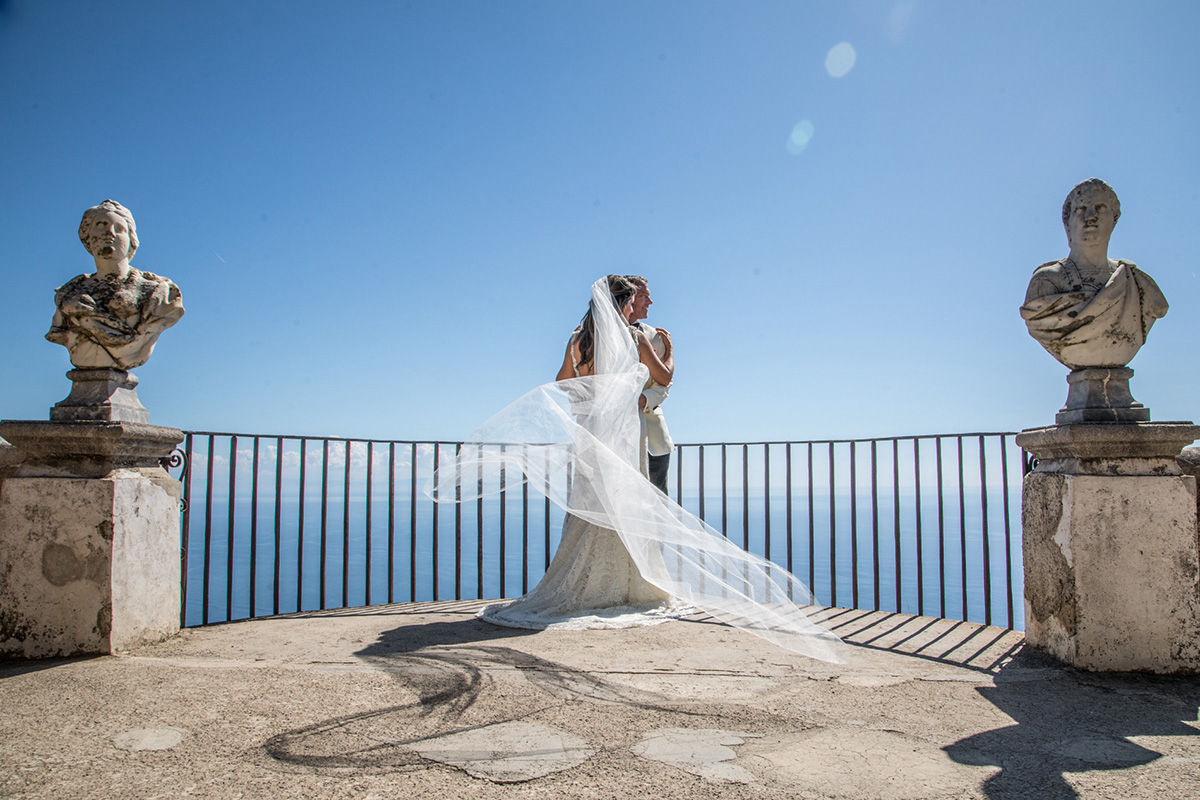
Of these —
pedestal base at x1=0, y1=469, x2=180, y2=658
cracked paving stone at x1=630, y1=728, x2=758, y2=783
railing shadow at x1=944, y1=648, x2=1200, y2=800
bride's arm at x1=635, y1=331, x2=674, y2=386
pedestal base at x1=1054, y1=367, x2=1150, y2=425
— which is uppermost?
bride's arm at x1=635, y1=331, x2=674, y2=386

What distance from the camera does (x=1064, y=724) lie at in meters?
2.61

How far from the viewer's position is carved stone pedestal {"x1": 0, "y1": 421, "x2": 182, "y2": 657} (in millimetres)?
3504

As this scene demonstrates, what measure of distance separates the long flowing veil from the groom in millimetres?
362

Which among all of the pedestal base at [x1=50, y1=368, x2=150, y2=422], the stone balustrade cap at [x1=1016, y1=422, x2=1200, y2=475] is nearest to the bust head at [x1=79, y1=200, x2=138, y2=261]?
the pedestal base at [x1=50, y1=368, x2=150, y2=422]

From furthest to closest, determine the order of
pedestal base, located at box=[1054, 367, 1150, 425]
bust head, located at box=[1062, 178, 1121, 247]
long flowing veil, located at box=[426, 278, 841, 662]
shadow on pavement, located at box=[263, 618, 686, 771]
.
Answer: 1. bust head, located at box=[1062, 178, 1121, 247]
2. pedestal base, located at box=[1054, 367, 1150, 425]
3. long flowing veil, located at box=[426, 278, 841, 662]
4. shadow on pavement, located at box=[263, 618, 686, 771]

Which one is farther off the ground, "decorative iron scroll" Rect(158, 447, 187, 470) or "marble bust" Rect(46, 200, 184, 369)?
"marble bust" Rect(46, 200, 184, 369)

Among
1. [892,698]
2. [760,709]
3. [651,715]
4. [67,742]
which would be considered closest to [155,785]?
[67,742]

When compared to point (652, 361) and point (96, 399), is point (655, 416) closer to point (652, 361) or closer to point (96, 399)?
point (652, 361)

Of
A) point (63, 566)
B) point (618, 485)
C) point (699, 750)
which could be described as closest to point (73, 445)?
point (63, 566)

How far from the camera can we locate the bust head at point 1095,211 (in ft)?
11.8

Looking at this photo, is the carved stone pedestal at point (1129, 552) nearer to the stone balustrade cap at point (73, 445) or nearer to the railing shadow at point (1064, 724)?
the railing shadow at point (1064, 724)

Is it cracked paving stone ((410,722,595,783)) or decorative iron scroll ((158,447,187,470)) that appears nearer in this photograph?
cracked paving stone ((410,722,595,783))

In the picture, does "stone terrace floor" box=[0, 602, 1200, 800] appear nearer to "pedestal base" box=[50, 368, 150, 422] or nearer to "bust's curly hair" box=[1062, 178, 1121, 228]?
"pedestal base" box=[50, 368, 150, 422]

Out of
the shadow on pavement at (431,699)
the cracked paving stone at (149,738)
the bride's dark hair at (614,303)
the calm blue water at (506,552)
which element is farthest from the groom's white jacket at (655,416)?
the cracked paving stone at (149,738)
